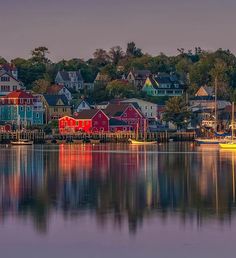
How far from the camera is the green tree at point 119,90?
153125 millimetres

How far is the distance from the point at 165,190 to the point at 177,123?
280 ft

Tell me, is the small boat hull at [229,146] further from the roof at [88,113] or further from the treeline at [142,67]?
the treeline at [142,67]

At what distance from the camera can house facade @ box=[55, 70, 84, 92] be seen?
530ft

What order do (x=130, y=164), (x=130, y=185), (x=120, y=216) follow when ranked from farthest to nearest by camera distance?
(x=130, y=164), (x=130, y=185), (x=120, y=216)

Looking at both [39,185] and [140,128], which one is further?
[140,128]

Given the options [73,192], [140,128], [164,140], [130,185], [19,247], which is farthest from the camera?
[140,128]

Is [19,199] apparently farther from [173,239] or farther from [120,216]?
[173,239]

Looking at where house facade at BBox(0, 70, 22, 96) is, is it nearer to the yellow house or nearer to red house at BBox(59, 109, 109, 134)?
the yellow house

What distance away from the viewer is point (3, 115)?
135 meters

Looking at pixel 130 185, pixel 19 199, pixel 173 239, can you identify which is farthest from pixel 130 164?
pixel 173 239

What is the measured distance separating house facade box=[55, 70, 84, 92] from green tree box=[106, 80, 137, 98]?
8.60m

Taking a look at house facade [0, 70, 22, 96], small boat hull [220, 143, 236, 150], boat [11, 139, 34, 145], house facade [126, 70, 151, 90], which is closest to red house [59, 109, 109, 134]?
boat [11, 139, 34, 145]

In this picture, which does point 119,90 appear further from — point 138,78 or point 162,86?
point 138,78

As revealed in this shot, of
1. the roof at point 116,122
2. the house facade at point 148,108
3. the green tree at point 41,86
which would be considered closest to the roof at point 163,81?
the house facade at point 148,108
